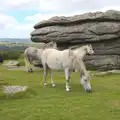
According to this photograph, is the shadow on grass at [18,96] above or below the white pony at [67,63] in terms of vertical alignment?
below

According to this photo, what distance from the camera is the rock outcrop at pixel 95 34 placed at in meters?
29.8

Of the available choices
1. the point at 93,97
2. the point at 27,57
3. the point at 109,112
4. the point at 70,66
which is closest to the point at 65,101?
the point at 93,97

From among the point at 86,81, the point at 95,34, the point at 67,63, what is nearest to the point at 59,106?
the point at 86,81

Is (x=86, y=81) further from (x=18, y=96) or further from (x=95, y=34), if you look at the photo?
(x=95, y=34)

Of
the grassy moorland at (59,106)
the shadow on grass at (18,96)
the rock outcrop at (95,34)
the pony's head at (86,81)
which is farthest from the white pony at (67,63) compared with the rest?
the rock outcrop at (95,34)

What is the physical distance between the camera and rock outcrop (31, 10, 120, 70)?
1171 inches

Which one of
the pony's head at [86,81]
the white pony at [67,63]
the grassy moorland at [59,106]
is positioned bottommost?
the grassy moorland at [59,106]

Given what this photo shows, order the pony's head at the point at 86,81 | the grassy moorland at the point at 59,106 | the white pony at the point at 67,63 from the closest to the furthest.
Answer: the grassy moorland at the point at 59,106
the pony's head at the point at 86,81
the white pony at the point at 67,63

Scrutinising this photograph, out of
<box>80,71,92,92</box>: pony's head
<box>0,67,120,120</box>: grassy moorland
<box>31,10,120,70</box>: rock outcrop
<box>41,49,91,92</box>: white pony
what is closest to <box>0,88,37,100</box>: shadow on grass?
<box>0,67,120,120</box>: grassy moorland

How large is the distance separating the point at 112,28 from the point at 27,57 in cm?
920

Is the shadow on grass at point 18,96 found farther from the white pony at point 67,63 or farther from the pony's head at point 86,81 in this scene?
the pony's head at point 86,81

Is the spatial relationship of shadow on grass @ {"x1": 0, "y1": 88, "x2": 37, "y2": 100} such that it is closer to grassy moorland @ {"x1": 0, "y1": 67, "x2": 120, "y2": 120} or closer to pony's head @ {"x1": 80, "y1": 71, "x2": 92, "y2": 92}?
grassy moorland @ {"x1": 0, "y1": 67, "x2": 120, "y2": 120}

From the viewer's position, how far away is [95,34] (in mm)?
30172

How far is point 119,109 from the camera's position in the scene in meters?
11.1
